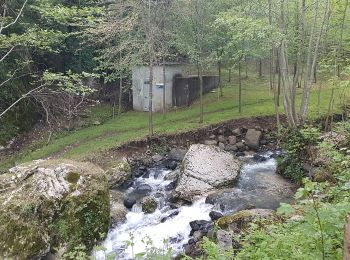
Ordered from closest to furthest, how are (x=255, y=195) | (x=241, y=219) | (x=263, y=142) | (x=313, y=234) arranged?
(x=313, y=234)
(x=241, y=219)
(x=255, y=195)
(x=263, y=142)

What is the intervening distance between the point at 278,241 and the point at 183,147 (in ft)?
52.1

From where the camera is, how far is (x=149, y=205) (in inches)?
530

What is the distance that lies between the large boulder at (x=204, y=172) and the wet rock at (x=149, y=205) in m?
1.13

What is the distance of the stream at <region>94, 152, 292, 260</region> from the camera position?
11.1 meters

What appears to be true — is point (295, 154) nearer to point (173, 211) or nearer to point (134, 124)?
point (173, 211)

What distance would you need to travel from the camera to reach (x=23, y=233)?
9141 mm

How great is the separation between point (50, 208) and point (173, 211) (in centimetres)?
488

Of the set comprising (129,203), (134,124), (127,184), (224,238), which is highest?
(224,238)

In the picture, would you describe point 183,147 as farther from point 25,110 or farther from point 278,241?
point 278,241

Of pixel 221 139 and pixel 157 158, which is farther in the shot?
pixel 221 139

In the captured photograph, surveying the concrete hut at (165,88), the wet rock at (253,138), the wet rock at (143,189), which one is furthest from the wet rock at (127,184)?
the concrete hut at (165,88)

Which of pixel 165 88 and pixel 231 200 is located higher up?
pixel 165 88

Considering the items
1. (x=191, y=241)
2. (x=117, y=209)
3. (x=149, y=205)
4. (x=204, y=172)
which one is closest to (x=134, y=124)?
(x=204, y=172)

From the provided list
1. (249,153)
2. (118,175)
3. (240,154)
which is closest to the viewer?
(118,175)
